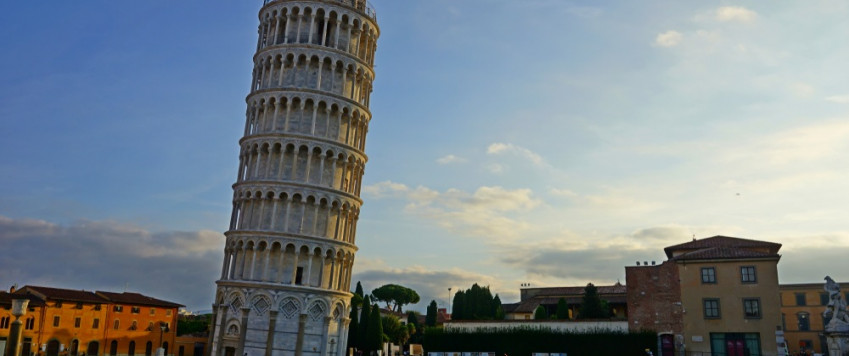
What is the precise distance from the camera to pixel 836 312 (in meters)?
27.3

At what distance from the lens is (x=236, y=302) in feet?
133

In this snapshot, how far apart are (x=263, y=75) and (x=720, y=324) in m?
36.4

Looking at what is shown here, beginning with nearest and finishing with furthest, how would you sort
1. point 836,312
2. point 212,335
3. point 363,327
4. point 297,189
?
point 836,312
point 212,335
point 297,189
point 363,327

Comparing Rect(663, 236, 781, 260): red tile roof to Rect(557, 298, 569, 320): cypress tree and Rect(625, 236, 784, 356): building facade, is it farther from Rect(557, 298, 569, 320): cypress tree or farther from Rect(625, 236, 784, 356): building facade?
Rect(557, 298, 569, 320): cypress tree

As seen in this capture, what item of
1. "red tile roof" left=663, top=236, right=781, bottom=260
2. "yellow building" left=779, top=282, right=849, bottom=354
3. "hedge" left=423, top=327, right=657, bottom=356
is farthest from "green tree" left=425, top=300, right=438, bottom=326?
"yellow building" left=779, top=282, right=849, bottom=354

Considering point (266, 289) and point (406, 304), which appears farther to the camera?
point (406, 304)

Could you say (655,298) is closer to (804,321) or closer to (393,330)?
(804,321)

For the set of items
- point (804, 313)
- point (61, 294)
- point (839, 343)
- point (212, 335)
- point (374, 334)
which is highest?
point (804, 313)

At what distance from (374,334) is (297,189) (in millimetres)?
28294

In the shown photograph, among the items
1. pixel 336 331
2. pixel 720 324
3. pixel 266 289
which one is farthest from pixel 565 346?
pixel 266 289

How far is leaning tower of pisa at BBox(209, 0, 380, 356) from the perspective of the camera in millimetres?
40250

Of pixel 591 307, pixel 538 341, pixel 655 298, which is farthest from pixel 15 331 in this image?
pixel 591 307

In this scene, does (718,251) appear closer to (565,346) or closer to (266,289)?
(565,346)

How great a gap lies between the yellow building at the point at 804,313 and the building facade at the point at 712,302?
2983cm
